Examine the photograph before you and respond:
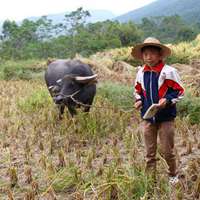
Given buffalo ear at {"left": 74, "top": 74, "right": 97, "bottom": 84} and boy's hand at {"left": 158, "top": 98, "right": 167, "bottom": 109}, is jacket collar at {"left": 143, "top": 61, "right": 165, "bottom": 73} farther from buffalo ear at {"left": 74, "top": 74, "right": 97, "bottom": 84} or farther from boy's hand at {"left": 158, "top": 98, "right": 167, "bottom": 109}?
buffalo ear at {"left": 74, "top": 74, "right": 97, "bottom": 84}

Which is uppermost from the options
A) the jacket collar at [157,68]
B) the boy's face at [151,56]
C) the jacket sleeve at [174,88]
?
the boy's face at [151,56]

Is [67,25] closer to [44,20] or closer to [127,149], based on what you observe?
[44,20]

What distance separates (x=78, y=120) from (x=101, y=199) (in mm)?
2395

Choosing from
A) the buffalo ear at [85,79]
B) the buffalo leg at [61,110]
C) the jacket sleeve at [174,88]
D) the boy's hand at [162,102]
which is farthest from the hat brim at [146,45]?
the buffalo leg at [61,110]

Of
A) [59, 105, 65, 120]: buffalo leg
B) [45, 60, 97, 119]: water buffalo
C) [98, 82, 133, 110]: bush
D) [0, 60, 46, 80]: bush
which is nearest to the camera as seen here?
[45, 60, 97, 119]: water buffalo

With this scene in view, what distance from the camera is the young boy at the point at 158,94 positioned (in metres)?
3.06

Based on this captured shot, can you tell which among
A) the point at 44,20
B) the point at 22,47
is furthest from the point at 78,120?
the point at 44,20

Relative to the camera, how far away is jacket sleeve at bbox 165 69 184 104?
3045mm

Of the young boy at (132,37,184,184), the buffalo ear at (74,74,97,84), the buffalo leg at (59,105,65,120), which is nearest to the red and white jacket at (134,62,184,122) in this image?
the young boy at (132,37,184,184)

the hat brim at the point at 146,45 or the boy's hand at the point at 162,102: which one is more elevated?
the hat brim at the point at 146,45

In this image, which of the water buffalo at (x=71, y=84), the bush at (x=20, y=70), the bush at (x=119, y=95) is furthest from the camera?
the bush at (x=20, y=70)

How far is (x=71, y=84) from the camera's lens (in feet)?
17.3

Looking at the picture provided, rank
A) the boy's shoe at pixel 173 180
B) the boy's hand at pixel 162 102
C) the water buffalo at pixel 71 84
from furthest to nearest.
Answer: the water buffalo at pixel 71 84, the boy's shoe at pixel 173 180, the boy's hand at pixel 162 102

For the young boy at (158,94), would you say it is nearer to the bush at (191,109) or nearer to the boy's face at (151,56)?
the boy's face at (151,56)
